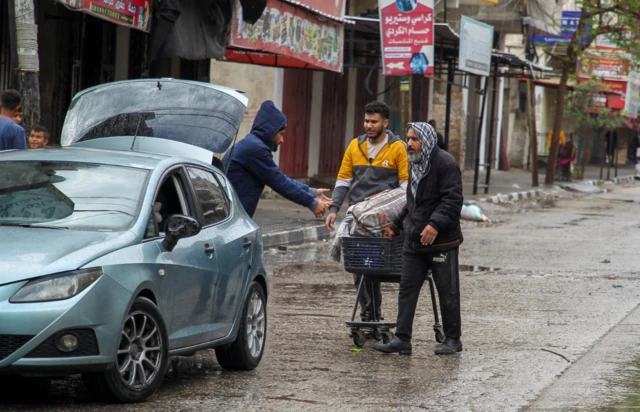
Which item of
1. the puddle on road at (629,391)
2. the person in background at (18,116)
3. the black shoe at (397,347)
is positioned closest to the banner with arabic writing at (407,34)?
the person in background at (18,116)

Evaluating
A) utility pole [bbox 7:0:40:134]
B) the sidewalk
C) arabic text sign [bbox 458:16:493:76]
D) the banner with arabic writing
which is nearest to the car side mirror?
utility pole [bbox 7:0:40:134]

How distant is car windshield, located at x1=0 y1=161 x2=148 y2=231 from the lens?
6.81m

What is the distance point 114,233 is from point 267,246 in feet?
33.3

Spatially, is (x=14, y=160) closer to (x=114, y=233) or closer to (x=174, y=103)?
(x=114, y=233)

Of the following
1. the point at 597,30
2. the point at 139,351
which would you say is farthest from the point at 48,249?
the point at 597,30

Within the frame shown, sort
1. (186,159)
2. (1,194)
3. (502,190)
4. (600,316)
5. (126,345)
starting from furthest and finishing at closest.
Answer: (502,190)
(600,316)
(186,159)
(1,194)
(126,345)

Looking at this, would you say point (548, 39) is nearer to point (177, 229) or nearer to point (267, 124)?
point (267, 124)

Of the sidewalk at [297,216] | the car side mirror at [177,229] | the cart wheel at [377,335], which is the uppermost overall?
the car side mirror at [177,229]

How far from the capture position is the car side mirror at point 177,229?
6812mm

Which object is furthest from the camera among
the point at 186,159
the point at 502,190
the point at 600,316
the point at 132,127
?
the point at 502,190

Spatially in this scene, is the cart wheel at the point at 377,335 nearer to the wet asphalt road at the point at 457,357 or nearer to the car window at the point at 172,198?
the wet asphalt road at the point at 457,357

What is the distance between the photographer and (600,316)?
10797 mm

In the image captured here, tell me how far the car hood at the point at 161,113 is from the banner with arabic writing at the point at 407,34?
1208 centimetres

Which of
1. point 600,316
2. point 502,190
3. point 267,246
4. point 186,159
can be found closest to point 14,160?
point 186,159
